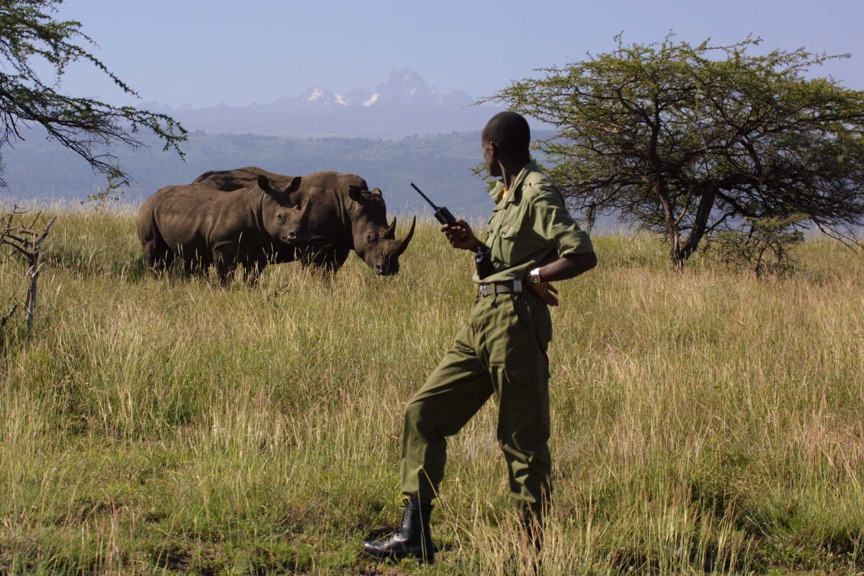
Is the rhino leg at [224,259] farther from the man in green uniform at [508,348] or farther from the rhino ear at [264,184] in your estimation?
the man in green uniform at [508,348]

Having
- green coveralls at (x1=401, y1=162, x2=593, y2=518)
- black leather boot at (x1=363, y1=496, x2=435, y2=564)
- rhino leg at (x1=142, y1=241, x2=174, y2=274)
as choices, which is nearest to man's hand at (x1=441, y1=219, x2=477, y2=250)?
green coveralls at (x1=401, y1=162, x2=593, y2=518)

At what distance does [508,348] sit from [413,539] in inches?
39.0

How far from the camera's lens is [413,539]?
4387mm

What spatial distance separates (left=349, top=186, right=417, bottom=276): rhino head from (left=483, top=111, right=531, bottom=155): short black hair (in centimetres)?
661

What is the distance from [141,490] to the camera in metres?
5.16

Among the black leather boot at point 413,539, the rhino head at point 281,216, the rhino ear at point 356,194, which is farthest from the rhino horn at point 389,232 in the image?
the black leather boot at point 413,539

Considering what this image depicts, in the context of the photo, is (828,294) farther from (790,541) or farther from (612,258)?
(790,541)

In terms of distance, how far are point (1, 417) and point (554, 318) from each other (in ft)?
17.0

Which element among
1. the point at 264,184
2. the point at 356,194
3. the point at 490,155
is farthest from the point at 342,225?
the point at 490,155

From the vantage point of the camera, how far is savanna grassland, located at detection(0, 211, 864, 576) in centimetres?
451

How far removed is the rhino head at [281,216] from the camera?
36.2ft

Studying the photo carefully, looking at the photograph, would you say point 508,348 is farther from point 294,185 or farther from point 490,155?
point 294,185

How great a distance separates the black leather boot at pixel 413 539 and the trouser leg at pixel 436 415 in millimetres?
61

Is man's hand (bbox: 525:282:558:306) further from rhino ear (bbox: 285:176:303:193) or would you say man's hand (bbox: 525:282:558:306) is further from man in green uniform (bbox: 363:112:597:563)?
rhino ear (bbox: 285:176:303:193)
